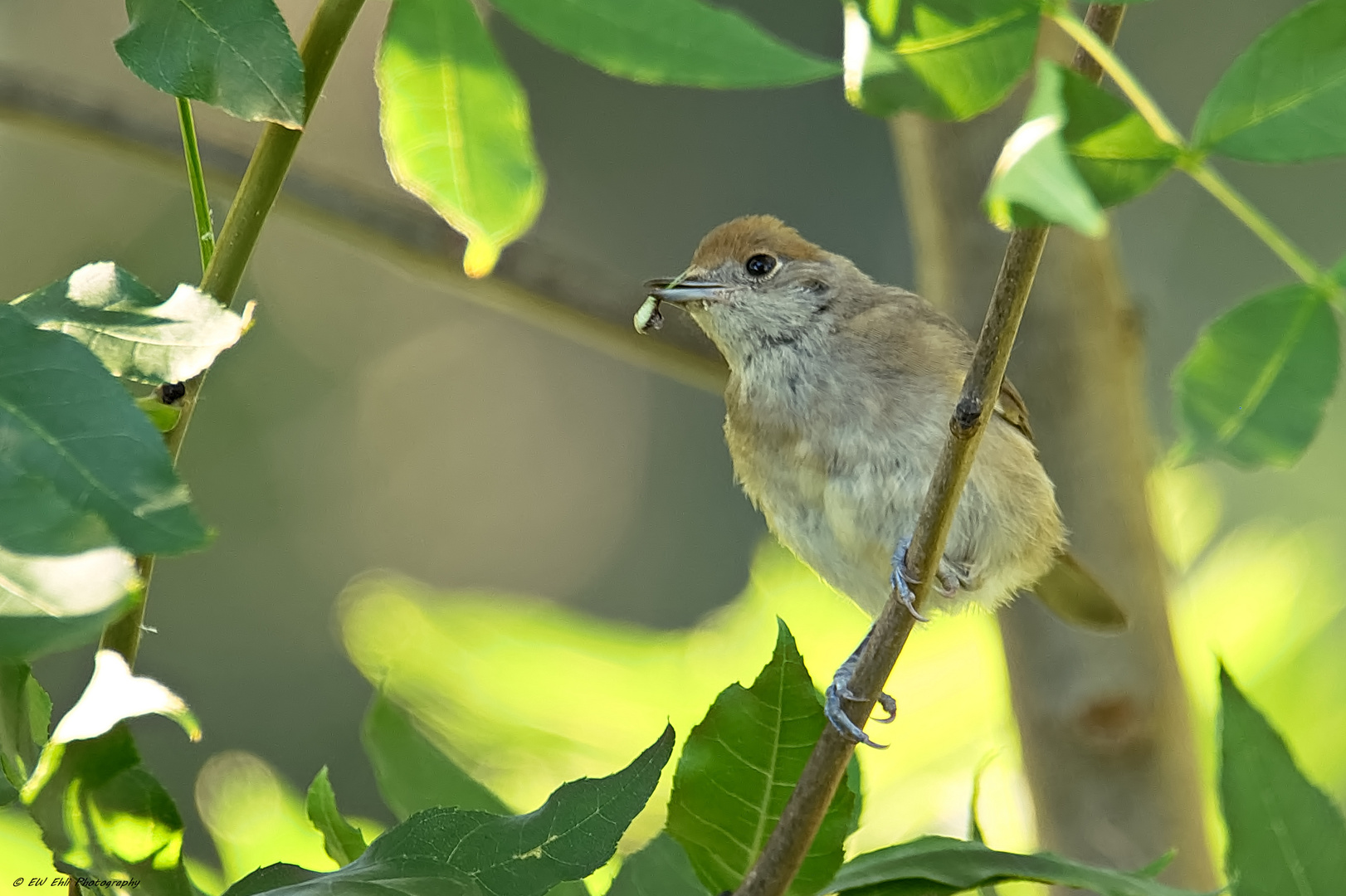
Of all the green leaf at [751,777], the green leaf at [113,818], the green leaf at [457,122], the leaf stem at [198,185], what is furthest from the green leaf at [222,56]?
the green leaf at [751,777]

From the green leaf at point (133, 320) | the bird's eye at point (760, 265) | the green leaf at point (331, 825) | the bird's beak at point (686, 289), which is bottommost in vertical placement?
the green leaf at point (331, 825)

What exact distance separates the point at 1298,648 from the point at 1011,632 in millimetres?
744

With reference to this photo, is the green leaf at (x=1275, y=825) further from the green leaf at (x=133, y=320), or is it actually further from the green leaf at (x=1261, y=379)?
the green leaf at (x=133, y=320)

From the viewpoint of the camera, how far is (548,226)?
10.1 m

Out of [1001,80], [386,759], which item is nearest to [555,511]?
[386,759]

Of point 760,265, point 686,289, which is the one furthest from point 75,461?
point 760,265

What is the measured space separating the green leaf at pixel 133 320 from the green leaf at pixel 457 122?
20cm

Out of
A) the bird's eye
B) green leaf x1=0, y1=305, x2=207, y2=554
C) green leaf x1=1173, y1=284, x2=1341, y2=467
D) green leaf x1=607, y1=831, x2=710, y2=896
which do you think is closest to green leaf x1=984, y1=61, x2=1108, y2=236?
green leaf x1=1173, y1=284, x2=1341, y2=467

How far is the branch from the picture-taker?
1216 mm

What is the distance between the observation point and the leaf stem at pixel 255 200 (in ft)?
4.19

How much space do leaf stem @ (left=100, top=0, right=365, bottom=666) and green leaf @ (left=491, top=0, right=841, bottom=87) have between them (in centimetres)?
25

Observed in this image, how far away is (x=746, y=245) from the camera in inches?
142

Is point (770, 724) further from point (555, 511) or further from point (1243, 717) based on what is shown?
point (555, 511)

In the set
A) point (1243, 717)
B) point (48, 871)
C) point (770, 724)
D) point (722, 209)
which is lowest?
point (48, 871)
